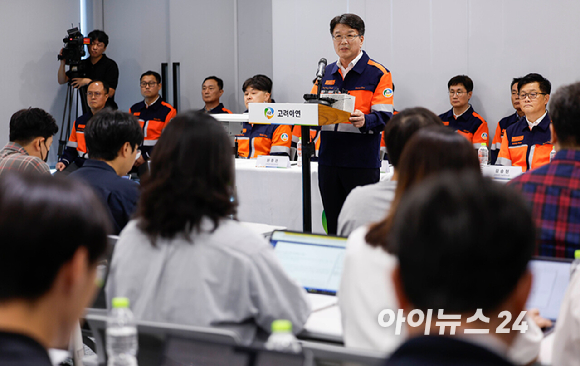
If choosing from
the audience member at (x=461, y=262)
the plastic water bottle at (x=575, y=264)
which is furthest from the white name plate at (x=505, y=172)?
the audience member at (x=461, y=262)

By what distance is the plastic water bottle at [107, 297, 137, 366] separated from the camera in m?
1.14

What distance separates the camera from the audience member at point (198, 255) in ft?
4.54

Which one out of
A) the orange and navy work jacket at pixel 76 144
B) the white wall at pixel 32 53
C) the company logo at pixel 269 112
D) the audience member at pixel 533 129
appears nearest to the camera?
the company logo at pixel 269 112

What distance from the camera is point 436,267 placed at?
23.9 inches

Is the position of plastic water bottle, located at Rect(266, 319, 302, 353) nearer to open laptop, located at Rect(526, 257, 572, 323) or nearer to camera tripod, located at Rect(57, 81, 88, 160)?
open laptop, located at Rect(526, 257, 572, 323)

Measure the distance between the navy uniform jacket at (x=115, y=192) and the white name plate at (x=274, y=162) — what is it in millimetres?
1894

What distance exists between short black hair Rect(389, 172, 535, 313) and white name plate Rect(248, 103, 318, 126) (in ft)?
7.38

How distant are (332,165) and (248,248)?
2149 millimetres

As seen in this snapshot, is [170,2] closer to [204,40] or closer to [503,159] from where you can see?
[204,40]

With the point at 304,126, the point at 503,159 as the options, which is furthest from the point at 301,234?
Result: the point at 503,159

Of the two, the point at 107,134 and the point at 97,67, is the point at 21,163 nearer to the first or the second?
the point at 107,134

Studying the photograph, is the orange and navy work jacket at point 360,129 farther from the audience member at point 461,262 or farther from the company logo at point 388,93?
the audience member at point 461,262

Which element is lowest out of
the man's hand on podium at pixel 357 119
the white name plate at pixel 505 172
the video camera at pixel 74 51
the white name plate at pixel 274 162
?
the white name plate at pixel 505 172

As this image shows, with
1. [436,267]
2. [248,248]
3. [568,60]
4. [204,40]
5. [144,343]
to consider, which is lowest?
[144,343]
